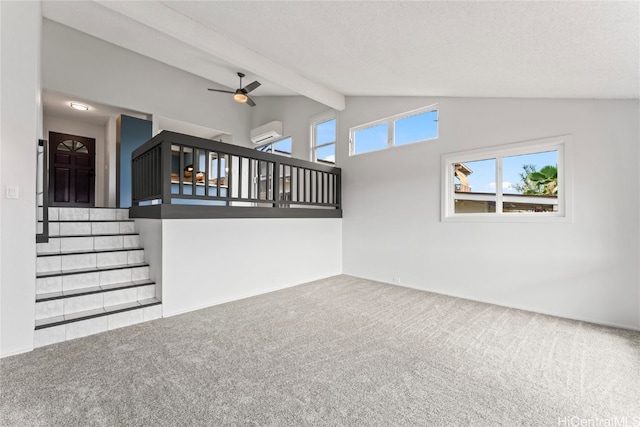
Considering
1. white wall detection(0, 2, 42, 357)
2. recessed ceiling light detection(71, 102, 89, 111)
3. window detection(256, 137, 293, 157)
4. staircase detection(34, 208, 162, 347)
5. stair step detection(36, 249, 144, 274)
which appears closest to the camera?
white wall detection(0, 2, 42, 357)

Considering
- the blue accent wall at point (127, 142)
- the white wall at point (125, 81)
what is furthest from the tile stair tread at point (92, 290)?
the white wall at point (125, 81)

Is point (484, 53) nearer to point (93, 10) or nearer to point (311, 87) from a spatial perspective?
point (311, 87)

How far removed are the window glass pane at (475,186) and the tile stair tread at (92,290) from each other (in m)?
4.35

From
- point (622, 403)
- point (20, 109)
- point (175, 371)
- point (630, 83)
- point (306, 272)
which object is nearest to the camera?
point (622, 403)

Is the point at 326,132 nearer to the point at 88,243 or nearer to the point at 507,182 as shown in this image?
the point at 507,182

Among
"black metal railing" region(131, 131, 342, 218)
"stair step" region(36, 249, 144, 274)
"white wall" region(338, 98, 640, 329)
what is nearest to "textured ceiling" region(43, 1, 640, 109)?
"white wall" region(338, 98, 640, 329)

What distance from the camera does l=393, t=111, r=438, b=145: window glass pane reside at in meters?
4.48

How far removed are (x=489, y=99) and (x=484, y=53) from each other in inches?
55.7

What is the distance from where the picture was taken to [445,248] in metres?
4.23

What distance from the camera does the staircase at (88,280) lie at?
106 inches

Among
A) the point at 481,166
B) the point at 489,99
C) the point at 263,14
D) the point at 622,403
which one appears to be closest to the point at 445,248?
the point at 481,166

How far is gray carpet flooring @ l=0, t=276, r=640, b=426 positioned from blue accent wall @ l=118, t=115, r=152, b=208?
155 inches

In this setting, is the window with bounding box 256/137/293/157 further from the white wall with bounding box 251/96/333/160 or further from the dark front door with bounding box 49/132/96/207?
the dark front door with bounding box 49/132/96/207

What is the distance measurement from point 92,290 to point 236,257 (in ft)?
5.22
